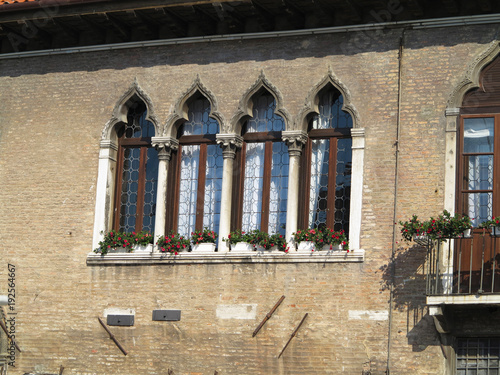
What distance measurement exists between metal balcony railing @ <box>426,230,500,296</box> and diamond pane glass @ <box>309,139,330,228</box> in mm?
1877

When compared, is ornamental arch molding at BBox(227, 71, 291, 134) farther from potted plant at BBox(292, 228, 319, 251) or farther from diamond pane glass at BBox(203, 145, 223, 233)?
potted plant at BBox(292, 228, 319, 251)

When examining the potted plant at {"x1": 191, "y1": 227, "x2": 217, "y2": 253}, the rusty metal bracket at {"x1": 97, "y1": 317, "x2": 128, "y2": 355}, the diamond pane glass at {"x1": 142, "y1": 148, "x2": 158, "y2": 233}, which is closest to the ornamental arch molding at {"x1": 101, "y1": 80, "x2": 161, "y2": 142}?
the diamond pane glass at {"x1": 142, "y1": 148, "x2": 158, "y2": 233}

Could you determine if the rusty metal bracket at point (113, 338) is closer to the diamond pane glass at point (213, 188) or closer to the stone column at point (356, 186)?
the diamond pane glass at point (213, 188)

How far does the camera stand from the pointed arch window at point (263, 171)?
16.1 metres

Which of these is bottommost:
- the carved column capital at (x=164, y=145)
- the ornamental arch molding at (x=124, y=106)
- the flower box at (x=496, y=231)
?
the flower box at (x=496, y=231)

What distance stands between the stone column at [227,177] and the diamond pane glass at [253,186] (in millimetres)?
246

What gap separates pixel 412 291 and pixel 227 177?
3.42 m

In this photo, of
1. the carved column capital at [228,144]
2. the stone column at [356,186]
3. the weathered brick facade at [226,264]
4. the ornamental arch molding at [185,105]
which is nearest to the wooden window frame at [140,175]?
the weathered brick facade at [226,264]

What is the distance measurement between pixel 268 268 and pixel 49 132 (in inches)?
177

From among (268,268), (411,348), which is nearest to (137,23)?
(268,268)

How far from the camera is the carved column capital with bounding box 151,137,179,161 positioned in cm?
1653

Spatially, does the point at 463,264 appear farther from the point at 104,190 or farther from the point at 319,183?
the point at 104,190

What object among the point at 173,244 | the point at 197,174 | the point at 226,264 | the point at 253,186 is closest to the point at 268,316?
the point at 226,264

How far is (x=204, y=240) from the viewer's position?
16.0 m
